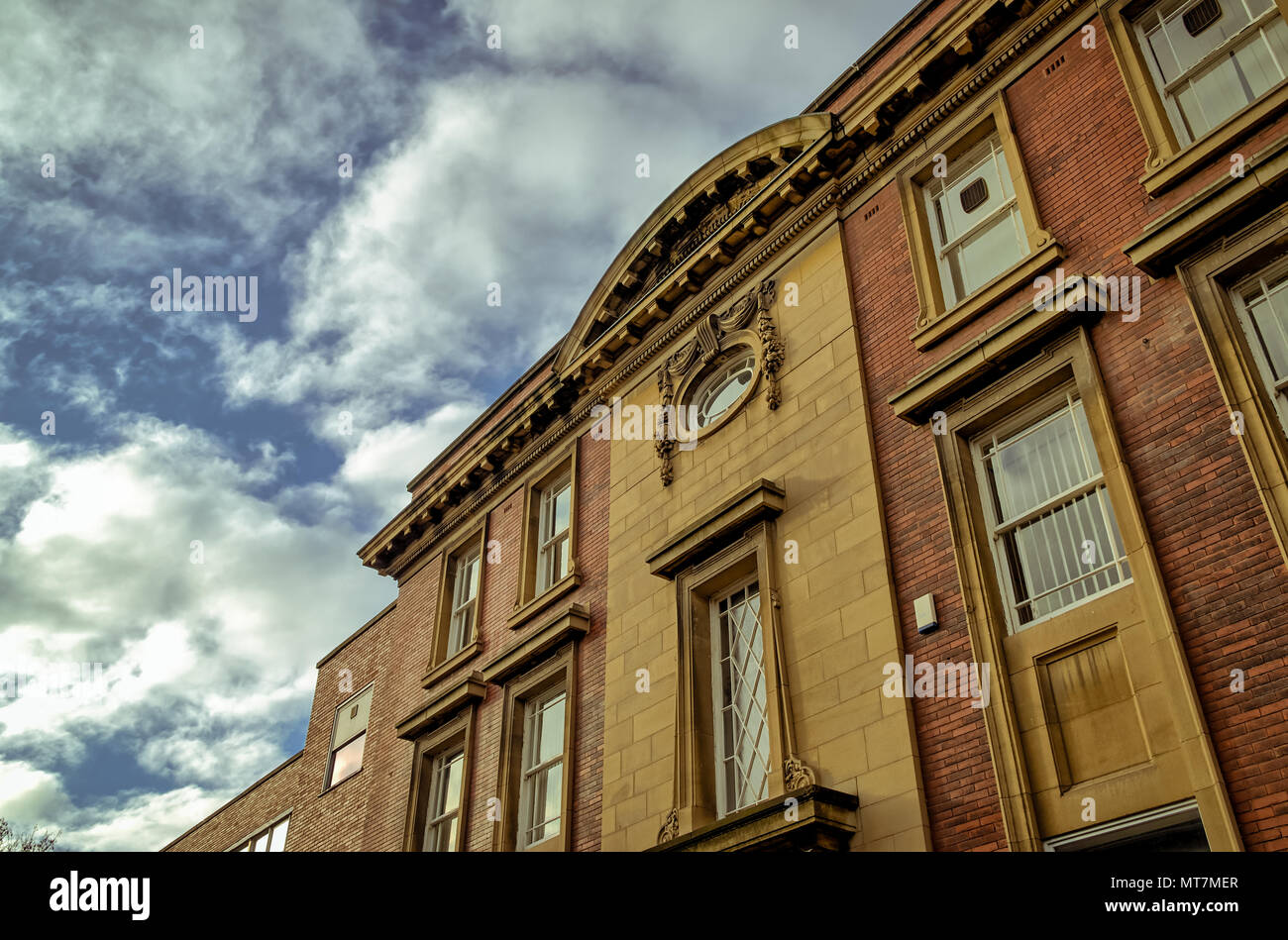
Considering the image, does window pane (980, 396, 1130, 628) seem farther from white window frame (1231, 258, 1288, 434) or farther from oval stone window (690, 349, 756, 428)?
oval stone window (690, 349, 756, 428)

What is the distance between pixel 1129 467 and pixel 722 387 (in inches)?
273

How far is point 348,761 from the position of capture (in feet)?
73.5

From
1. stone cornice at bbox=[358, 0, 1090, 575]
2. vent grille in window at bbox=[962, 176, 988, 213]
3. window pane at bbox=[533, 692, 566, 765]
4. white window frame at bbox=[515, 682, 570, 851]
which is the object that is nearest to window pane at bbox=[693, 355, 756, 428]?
stone cornice at bbox=[358, 0, 1090, 575]

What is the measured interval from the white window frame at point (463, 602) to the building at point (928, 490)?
1.34 ft

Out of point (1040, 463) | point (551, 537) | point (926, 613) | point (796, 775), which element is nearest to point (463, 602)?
point (551, 537)

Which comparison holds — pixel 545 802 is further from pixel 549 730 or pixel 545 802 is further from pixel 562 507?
pixel 562 507

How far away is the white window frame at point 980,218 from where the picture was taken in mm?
12445

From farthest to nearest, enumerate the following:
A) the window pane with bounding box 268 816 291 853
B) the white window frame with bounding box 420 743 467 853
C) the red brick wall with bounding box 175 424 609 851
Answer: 1. the window pane with bounding box 268 816 291 853
2. the white window frame with bounding box 420 743 467 853
3. the red brick wall with bounding box 175 424 609 851

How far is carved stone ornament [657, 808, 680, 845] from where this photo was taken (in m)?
12.4

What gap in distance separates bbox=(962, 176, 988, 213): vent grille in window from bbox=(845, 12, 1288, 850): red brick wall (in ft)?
2.49

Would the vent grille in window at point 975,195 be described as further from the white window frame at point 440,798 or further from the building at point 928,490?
the white window frame at point 440,798

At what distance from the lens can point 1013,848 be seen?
9109 mm

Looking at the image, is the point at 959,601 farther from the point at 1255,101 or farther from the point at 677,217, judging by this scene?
the point at 677,217

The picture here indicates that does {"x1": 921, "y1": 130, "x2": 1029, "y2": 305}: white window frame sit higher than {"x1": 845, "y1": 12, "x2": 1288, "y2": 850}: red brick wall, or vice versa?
{"x1": 921, "y1": 130, "x2": 1029, "y2": 305}: white window frame
